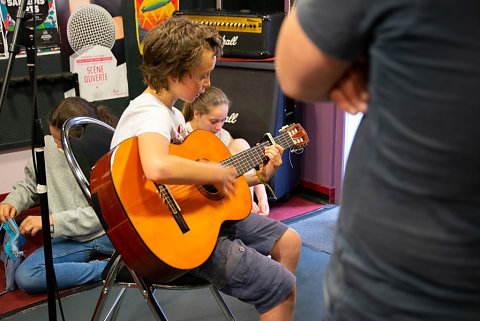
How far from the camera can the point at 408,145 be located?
79cm

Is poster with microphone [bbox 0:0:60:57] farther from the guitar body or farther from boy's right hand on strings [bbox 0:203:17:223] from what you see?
the guitar body

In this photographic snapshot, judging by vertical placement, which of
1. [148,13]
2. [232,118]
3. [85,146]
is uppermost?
[148,13]

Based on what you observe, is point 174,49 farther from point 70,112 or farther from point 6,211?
point 6,211

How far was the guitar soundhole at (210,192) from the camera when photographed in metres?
1.92

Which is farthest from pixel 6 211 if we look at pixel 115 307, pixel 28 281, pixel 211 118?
pixel 211 118

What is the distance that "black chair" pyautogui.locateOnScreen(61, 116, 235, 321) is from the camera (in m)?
1.83

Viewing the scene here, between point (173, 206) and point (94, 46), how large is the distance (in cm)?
244

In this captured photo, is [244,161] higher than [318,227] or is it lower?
higher

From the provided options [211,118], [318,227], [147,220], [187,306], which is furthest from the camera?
[318,227]

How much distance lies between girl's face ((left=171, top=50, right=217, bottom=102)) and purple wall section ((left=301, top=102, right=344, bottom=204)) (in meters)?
1.90

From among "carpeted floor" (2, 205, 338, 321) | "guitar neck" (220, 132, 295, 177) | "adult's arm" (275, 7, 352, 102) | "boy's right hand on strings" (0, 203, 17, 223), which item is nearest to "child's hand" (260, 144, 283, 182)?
"guitar neck" (220, 132, 295, 177)

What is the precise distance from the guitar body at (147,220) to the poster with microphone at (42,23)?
2.12 metres

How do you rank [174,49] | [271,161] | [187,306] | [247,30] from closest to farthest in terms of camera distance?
[174,49], [271,161], [187,306], [247,30]

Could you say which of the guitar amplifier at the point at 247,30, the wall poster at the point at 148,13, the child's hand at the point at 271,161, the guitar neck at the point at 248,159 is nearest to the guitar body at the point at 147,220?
the guitar neck at the point at 248,159
